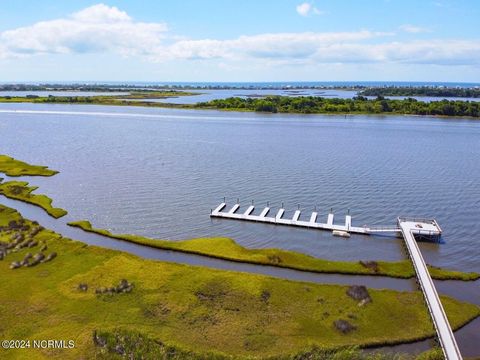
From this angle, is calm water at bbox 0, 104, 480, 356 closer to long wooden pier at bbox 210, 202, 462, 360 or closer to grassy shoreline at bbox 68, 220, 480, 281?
grassy shoreline at bbox 68, 220, 480, 281

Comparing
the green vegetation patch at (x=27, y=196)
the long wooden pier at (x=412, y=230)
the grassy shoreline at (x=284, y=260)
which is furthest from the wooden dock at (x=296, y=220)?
the green vegetation patch at (x=27, y=196)

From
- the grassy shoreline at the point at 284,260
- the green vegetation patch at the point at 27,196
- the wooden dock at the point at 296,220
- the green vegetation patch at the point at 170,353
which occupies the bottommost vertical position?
the green vegetation patch at the point at 170,353

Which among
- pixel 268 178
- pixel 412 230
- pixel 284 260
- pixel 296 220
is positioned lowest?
pixel 284 260

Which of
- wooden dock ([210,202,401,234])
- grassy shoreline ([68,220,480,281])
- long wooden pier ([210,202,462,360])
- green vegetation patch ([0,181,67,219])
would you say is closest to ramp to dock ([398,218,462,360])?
long wooden pier ([210,202,462,360])

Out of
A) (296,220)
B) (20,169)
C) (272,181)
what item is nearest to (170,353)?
(296,220)

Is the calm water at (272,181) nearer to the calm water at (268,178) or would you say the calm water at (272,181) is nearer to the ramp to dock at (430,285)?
the calm water at (268,178)

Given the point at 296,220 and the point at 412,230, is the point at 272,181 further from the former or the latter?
the point at 412,230
